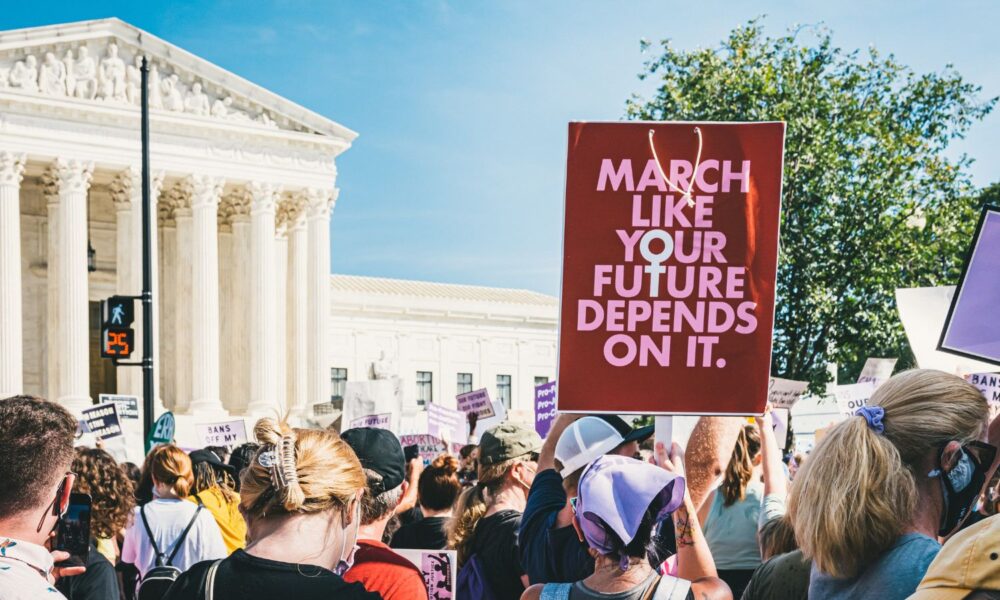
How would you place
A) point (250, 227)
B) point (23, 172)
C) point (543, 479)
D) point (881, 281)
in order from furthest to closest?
point (250, 227)
point (23, 172)
point (881, 281)
point (543, 479)

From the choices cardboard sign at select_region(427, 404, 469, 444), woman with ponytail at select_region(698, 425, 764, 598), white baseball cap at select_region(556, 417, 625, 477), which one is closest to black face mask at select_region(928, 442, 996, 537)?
white baseball cap at select_region(556, 417, 625, 477)

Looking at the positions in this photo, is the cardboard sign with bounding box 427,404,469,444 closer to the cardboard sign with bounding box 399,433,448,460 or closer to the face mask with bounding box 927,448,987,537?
the cardboard sign with bounding box 399,433,448,460

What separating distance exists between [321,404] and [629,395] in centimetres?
3999

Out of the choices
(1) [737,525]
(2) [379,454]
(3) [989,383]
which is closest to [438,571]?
(2) [379,454]

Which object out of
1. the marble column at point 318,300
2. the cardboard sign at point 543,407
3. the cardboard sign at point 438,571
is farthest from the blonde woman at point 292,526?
the marble column at point 318,300

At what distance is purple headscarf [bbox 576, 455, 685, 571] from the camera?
341cm

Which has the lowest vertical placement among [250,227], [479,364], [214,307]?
[479,364]

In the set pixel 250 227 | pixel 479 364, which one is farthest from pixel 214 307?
pixel 479 364

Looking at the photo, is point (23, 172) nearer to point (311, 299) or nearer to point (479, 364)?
point (311, 299)

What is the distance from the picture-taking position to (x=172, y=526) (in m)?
6.61

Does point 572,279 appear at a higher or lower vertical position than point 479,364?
higher

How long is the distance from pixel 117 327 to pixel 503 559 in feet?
50.3

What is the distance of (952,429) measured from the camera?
2988 mm

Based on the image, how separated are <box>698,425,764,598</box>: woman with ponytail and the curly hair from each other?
9.72ft
